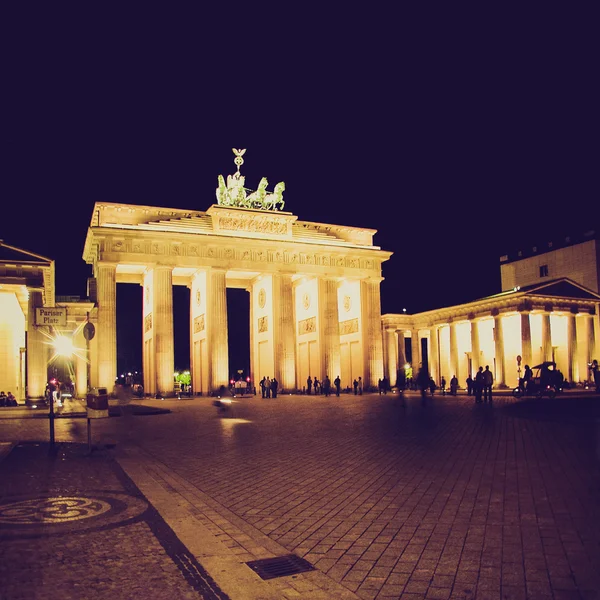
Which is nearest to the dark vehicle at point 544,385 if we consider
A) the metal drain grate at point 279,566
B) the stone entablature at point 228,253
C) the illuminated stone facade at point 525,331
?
the illuminated stone facade at point 525,331

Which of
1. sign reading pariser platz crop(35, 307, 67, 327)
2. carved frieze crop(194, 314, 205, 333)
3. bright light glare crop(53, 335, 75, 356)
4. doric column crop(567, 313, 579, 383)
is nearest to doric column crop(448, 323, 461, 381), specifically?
doric column crop(567, 313, 579, 383)

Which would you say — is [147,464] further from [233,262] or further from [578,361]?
[578,361]

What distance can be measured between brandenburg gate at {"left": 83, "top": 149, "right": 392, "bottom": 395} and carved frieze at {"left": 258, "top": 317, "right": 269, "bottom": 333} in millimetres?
198

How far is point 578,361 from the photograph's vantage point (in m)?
60.4

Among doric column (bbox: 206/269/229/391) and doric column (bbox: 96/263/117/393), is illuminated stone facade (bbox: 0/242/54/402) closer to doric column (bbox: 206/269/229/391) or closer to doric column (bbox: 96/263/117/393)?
doric column (bbox: 96/263/117/393)

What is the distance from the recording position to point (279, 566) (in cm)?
541

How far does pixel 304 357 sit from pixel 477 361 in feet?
57.8

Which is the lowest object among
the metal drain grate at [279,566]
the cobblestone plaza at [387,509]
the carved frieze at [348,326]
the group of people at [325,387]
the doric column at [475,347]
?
the group of people at [325,387]

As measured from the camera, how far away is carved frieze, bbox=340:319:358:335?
2469 inches

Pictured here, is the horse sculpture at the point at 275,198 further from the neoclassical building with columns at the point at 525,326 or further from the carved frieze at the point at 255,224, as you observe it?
the neoclassical building with columns at the point at 525,326

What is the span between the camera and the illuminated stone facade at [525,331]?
56906 mm

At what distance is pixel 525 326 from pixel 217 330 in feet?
92.3

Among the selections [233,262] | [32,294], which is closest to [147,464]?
[32,294]

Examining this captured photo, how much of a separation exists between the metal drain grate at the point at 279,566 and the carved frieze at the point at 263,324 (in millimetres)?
52370
